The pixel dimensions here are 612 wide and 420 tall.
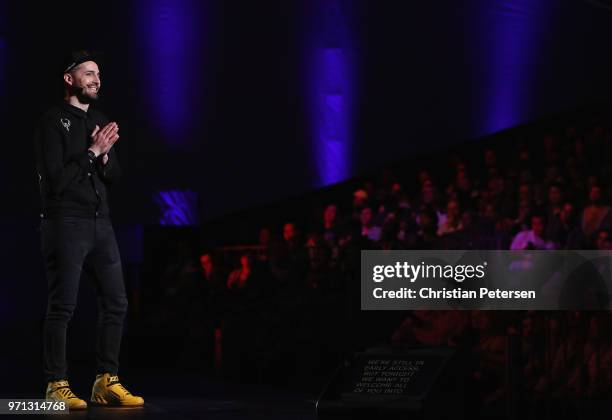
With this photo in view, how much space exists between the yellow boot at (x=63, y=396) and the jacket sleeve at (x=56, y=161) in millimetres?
810

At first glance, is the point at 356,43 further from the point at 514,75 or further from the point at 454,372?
the point at 454,372

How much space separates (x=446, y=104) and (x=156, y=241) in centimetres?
365

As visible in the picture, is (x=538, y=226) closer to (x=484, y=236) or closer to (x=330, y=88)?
(x=484, y=236)

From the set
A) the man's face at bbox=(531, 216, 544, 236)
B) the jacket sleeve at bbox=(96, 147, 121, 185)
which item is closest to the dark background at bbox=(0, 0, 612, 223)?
the man's face at bbox=(531, 216, 544, 236)

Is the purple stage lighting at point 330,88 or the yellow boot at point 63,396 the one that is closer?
the yellow boot at point 63,396

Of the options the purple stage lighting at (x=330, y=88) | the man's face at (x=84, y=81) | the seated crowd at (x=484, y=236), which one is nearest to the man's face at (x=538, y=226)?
the seated crowd at (x=484, y=236)

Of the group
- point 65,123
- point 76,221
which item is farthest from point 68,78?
point 76,221

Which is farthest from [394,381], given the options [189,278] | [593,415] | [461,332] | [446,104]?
[446,104]

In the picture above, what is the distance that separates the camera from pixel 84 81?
4.50 m

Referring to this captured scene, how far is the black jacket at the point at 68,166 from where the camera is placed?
4.44 metres

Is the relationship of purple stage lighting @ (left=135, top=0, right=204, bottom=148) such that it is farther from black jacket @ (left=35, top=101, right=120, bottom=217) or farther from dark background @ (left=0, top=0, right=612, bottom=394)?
black jacket @ (left=35, top=101, right=120, bottom=217)

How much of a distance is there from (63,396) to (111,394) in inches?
9.3

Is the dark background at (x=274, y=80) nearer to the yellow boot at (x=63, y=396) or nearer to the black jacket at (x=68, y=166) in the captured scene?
the black jacket at (x=68, y=166)

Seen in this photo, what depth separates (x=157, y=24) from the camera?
34.8 ft
